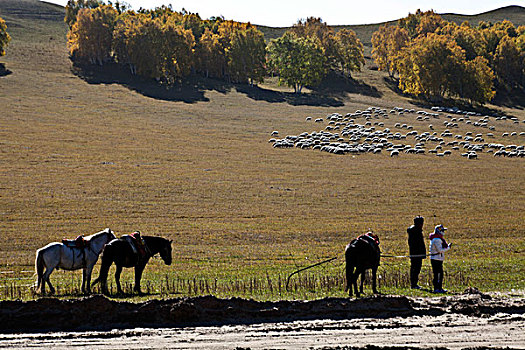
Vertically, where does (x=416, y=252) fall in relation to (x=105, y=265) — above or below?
above

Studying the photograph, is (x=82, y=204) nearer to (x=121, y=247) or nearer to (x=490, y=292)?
(x=121, y=247)

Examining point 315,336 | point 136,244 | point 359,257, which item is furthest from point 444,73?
point 315,336

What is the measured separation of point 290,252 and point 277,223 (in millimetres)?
7392

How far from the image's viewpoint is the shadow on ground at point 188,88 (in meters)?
103

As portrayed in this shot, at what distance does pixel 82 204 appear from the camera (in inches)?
1352

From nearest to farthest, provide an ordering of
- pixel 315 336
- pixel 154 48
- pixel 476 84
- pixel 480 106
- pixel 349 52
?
1. pixel 315 336
2. pixel 154 48
3. pixel 476 84
4. pixel 480 106
5. pixel 349 52

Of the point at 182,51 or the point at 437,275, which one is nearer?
the point at 437,275

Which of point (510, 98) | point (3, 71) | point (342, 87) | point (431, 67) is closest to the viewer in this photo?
point (3, 71)

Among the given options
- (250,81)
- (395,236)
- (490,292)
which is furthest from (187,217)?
(250,81)

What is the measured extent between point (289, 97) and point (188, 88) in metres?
21.1

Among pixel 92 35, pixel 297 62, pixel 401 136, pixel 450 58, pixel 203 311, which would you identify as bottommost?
pixel 401 136

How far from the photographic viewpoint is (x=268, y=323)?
1110cm

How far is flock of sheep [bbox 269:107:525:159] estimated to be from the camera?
6525 centimetres

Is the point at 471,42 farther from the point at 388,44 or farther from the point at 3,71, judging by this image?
Result: the point at 3,71
